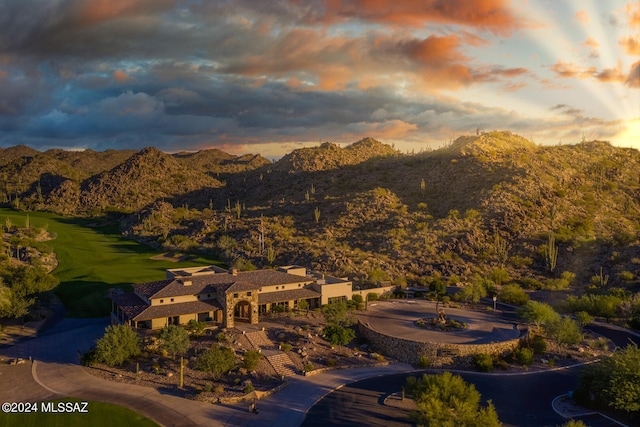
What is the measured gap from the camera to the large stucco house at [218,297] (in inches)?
1799

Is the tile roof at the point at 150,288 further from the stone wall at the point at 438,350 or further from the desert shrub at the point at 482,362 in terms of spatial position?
the desert shrub at the point at 482,362

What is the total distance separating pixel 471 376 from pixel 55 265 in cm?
6807

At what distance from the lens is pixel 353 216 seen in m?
107

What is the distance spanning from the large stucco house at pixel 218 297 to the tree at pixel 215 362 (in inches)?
324

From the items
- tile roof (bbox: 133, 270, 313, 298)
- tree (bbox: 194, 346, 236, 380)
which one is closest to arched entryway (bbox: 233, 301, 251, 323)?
tile roof (bbox: 133, 270, 313, 298)

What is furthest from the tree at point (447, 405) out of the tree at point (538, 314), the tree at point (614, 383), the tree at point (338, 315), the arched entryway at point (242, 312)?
the arched entryway at point (242, 312)

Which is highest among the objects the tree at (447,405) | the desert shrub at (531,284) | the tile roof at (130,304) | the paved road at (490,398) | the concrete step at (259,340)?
the tile roof at (130,304)

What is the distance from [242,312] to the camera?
48.8 metres

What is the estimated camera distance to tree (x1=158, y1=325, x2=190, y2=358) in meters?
38.8

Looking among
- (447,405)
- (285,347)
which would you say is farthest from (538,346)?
(285,347)

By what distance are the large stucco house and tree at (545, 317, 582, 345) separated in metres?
21.6

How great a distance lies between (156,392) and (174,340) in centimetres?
510

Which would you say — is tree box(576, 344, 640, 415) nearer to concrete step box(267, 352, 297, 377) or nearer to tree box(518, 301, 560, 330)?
tree box(518, 301, 560, 330)

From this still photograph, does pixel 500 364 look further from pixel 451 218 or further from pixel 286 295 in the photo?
pixel 451 218
